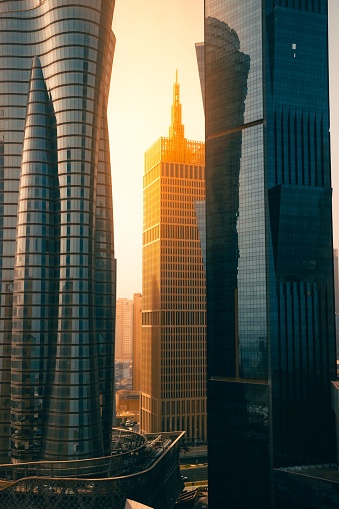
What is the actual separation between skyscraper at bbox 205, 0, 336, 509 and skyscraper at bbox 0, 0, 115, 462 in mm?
32552

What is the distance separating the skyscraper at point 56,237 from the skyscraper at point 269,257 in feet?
107

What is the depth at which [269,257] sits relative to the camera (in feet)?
524

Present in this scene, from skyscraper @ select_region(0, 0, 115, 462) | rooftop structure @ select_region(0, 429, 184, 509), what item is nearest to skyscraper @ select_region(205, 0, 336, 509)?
rooftop structure @ select_region(0, 429, 184, 509)

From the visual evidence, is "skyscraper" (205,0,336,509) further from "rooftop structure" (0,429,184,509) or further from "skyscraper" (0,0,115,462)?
"skyscraper" (0,0,115,462)

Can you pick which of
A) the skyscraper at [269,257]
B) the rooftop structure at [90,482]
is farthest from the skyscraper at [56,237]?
the skyscraper at [269,257]

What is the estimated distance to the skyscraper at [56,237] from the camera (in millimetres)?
141625

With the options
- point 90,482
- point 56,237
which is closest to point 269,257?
point 56,237

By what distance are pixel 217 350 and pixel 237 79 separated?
249 feet

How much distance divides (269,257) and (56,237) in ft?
179

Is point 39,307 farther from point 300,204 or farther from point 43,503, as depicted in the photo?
point 300,204

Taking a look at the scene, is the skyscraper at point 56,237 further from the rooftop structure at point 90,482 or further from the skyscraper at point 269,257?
the skyscraper at point 269,257

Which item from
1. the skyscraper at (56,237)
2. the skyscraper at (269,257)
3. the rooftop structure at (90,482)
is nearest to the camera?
the rooftop structure at (90,482)

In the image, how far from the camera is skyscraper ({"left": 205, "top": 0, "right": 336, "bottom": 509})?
15600 cm

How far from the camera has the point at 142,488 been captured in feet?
437
